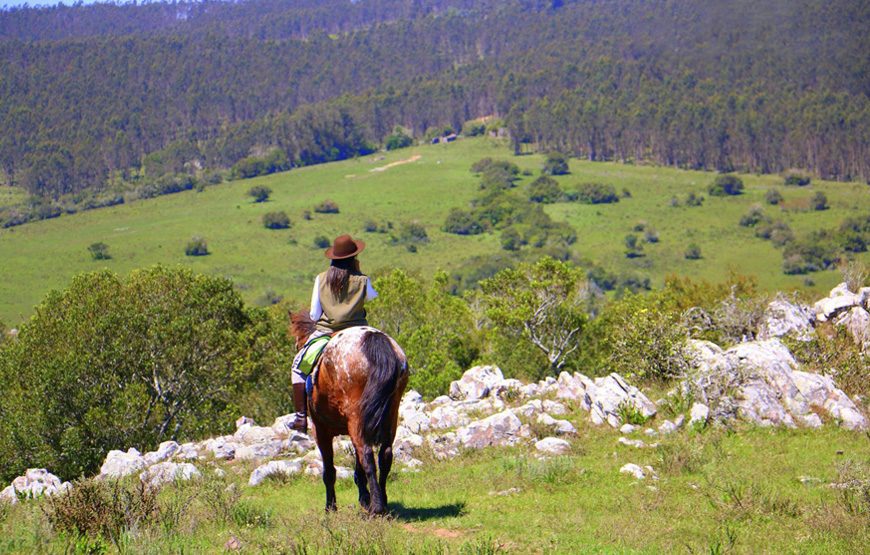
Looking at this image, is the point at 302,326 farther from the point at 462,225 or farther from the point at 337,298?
the point at 462,225

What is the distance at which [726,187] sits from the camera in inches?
5896

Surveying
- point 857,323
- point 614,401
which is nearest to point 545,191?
point 857,323

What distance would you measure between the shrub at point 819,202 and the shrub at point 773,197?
5.12 m

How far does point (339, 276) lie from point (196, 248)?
116735 mm

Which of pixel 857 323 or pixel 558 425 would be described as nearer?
pixel 558 425

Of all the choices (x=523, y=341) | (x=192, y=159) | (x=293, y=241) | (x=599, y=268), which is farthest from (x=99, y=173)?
(x=523, y=341)

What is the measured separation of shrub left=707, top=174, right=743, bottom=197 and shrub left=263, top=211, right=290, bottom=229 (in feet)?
228

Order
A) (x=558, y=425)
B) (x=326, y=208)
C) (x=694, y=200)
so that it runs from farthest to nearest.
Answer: (x=326, y=208), (x=694, y=200), (x=558, y=425)

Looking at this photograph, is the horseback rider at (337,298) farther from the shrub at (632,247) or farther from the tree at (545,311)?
the shrub at (632,247)

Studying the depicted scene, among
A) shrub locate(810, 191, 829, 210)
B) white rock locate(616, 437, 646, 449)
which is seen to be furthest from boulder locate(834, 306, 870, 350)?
shrub locate(810, 191, 829, 210)

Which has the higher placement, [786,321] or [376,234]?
[786,321]

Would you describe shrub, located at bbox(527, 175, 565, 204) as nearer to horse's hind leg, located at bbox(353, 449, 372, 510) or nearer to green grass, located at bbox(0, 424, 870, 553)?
green grass, located at bbox(0, 424, 870, 553)

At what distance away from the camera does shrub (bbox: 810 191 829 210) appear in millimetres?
135625


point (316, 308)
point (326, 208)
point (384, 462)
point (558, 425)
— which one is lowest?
point (326, 208)
